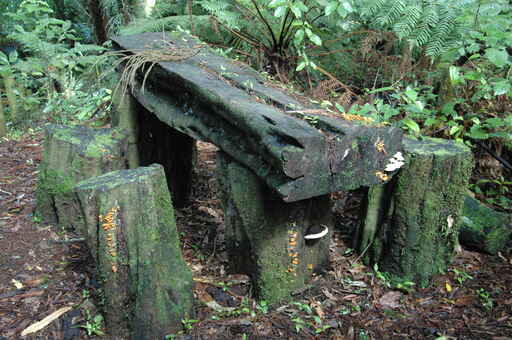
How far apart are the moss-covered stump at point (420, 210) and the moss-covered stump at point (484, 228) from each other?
1.55 feet

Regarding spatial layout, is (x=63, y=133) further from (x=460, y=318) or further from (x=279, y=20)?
(x=460, y=318)

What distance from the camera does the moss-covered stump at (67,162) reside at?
3250 millimetres

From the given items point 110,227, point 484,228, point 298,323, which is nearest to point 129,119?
point 110,227

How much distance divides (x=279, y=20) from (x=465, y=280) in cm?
301

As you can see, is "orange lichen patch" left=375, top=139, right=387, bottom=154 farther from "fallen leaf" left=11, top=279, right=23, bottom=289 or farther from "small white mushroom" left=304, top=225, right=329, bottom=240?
"fallen leaf" left=11, top=279, right=23, bottom=289

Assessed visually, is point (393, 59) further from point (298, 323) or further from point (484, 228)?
point (298, 323)

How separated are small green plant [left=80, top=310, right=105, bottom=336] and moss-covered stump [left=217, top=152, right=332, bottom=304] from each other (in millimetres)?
906

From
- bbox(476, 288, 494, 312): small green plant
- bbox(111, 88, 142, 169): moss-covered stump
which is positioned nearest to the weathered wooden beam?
bbox(111, 88, 142, 169): moss-covered stump

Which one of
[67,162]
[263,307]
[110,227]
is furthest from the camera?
[67,162]

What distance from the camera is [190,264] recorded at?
315 cm

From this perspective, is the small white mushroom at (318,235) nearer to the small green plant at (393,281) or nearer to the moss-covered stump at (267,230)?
the moss-covered stump at (267,230)

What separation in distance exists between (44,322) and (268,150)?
1.67 meters

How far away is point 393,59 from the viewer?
444 centimetres

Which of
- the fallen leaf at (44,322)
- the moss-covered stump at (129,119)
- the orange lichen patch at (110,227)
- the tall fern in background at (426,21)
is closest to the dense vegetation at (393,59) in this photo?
the tall fern in background at (426,21)
